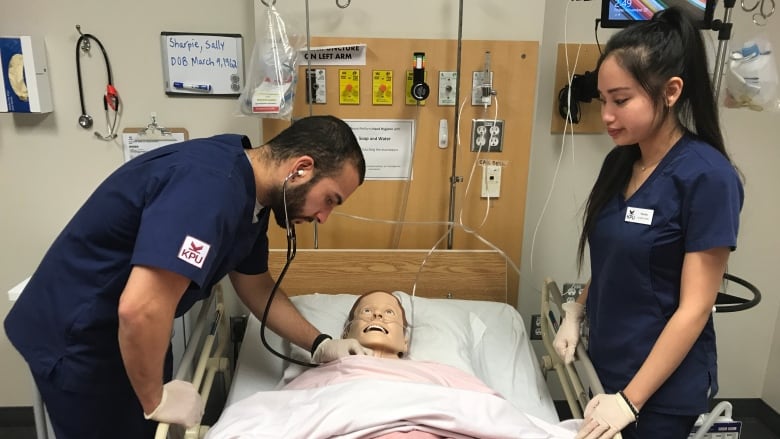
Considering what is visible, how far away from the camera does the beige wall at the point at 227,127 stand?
6.75 feet

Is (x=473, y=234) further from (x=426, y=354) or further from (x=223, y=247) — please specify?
(x=223, y=247)

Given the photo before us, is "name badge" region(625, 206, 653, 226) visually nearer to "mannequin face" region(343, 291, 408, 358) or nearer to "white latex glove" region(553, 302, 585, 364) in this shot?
"white latex glove" region(553, 302, 585, 364)

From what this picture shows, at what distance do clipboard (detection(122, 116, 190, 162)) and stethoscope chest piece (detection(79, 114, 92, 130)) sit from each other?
13 centimetres

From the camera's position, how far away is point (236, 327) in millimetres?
2336

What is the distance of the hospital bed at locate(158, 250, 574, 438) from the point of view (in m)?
1.78

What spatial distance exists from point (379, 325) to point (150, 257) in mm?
878

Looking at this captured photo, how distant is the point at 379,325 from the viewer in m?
1.81

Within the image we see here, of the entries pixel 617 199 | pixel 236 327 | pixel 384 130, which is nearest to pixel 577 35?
pixel 384 130

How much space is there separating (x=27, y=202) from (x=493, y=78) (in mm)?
1869

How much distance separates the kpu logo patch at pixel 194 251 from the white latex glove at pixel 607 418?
3.07 ft

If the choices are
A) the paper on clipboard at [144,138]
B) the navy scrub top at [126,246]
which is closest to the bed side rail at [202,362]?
the navy scrub top at [126,246]

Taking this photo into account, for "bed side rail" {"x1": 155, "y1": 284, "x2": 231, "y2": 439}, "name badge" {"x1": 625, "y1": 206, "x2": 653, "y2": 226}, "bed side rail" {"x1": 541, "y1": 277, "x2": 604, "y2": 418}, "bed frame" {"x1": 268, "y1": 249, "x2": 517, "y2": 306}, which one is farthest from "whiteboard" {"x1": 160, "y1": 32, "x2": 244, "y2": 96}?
"name badge" {"x1": 625, "y1": 206, "x2": 653, "y2": 226}

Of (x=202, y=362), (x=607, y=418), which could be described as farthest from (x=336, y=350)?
(x=607, y=418)

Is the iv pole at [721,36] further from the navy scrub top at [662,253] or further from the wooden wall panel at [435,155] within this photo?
the wooden wall panel at [435,155]
